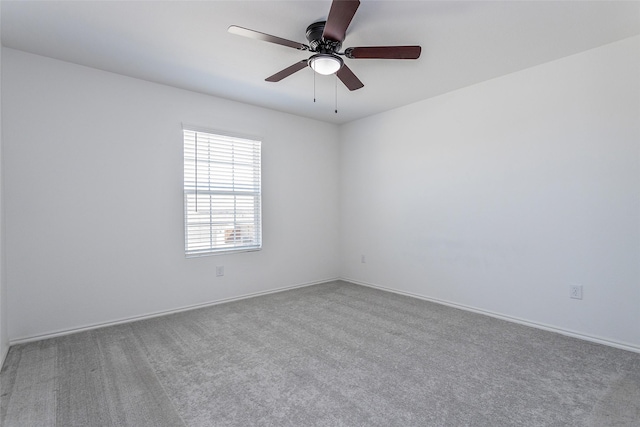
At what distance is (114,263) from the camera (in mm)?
3219

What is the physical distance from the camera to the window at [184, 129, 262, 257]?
373 cm

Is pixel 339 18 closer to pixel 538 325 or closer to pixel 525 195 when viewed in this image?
pixel 525 195

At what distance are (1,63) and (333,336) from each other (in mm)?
3715

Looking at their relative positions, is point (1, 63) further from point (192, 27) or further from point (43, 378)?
point (43, 378)

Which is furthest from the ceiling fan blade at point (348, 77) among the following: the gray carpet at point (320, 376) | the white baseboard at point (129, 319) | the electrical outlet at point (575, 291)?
the white baseboard at point (129, 319)

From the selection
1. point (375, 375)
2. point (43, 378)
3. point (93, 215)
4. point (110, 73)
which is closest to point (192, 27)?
point (110, 73)

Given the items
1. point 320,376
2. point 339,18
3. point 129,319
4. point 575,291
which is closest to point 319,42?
point 339,18

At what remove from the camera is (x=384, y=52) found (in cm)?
229

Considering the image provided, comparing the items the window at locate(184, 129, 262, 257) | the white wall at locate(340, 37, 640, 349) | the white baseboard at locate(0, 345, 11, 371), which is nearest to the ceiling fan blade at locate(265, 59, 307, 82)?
the window at locate(184, 129, 262, 257)

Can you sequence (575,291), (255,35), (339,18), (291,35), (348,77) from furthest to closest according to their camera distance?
(575,291), (348,77), (291,35), (255,35), (339,18)

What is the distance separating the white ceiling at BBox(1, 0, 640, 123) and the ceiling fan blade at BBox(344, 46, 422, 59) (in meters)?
0.24

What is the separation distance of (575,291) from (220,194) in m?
3.81

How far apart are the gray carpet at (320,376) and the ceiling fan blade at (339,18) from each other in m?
2.28

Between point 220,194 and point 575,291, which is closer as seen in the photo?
point 575,291
